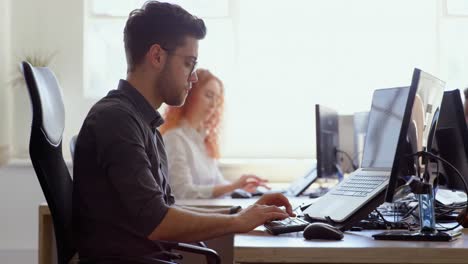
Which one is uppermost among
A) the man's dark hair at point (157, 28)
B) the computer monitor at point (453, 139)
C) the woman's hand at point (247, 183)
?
the man's dark hair at point (157, 28)

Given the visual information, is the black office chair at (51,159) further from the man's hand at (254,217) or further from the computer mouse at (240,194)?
the computer mouse at (240,194)

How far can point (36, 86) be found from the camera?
181 centimetres

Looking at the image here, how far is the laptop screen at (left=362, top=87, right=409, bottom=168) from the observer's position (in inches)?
82.6

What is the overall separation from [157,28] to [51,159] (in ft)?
1.47

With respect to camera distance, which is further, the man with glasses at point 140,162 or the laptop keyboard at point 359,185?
the laptop keyboard at point 359,185

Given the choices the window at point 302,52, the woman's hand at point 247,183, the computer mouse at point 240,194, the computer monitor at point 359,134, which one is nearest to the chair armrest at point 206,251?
the computer mouse at point 240,194

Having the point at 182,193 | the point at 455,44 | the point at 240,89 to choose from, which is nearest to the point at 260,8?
the point at 240,89

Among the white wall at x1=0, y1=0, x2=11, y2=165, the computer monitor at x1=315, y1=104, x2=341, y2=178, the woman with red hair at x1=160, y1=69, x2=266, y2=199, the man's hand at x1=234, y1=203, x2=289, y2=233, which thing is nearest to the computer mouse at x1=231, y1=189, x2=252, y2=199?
the woman with red hair at x1=160, y1=69, x2=266, y2=199

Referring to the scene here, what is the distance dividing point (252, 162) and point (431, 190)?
3.16 m

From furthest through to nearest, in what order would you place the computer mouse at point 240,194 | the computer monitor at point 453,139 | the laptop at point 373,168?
the computer mouse at point 240,194 → the computer monitor at point 453,139 → the laptop at point 373,168

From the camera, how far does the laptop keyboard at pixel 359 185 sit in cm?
193

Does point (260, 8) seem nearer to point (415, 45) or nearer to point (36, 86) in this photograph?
point (415, 45)

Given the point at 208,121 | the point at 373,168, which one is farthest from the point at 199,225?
the point at 208,121

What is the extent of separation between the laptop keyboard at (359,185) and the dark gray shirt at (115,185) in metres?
0.53
